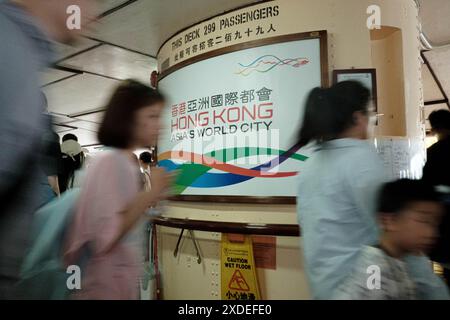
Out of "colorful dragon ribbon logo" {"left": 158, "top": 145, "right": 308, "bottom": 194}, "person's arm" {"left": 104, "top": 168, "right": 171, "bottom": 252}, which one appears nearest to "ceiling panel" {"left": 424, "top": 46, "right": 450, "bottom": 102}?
"colorful dragon ribbon logo" {"left": 158, "top": 145, "right": 308, "bottom": 194}

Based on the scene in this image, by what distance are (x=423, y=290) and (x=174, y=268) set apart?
2.60 m

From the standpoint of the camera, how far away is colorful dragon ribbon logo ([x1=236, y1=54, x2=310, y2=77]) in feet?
9.04

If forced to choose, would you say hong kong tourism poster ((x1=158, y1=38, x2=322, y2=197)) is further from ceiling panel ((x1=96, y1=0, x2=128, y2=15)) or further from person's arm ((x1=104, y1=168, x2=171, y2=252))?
person's arm ((x1=104, y1=168, x2=171, y2=252))

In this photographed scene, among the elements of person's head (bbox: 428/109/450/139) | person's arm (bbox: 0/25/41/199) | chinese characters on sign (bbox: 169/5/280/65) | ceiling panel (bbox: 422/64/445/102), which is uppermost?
ceiling panel (bbox: 422/64/445/102)

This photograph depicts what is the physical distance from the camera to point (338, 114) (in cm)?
149

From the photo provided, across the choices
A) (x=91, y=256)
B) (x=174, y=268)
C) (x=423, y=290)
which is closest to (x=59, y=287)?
(x=91, y=256)

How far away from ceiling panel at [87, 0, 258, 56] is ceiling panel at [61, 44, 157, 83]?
11.7 inches

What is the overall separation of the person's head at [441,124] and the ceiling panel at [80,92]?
3.62 m

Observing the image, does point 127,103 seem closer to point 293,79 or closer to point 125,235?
point 125,235

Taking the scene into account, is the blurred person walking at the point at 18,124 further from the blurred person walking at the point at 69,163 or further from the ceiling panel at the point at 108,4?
the ceiling panel at the point at 108,4

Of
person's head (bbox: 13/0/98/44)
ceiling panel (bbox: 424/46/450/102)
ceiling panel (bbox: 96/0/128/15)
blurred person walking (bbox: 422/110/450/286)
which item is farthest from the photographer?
ceiling panel (bbox: 424/46/450/102)

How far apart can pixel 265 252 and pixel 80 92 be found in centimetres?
445

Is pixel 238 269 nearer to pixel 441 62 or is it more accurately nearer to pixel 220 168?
pixel 220 168

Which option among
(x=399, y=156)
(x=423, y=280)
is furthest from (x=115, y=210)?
(x=399, y=156)
